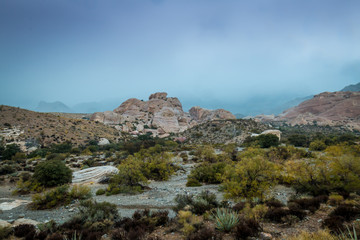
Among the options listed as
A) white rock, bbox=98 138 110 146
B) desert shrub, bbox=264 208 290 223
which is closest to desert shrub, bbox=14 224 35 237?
desert shrub, bbox=264 208 290 223

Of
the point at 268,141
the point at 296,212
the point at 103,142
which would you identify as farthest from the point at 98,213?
the point at 103,142

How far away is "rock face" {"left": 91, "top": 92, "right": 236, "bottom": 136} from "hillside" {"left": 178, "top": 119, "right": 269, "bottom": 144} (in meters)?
19.1

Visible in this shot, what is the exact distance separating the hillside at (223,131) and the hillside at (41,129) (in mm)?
23930

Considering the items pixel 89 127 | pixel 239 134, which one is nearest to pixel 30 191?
pixel 239 134

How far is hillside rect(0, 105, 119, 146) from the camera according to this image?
122 ft

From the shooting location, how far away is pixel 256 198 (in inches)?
319

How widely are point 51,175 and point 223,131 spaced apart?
3913 centimetres

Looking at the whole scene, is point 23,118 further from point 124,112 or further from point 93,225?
point 93,225

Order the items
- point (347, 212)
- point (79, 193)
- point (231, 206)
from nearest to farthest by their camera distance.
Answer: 1. point (347, 212)
2. point (231, 206)
3. point (79, 193)

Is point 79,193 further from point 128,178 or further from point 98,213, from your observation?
point 98,213

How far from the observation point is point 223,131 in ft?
154

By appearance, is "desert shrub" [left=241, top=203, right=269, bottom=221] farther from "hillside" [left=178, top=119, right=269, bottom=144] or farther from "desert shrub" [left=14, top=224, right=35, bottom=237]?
"hillside" [left=178, top=119, right=269, bottom=144]

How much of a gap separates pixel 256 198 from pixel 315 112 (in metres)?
125

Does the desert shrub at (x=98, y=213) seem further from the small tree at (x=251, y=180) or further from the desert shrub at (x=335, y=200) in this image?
the desert shrub at (x=335, y=200)
